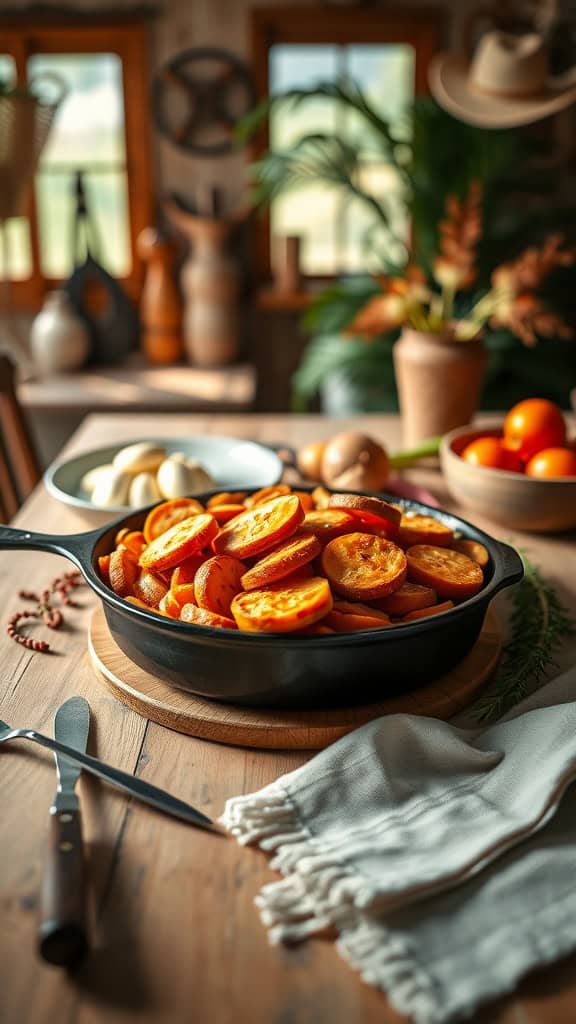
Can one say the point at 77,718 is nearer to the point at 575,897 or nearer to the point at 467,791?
the point at 467,791

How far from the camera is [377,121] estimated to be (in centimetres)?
366

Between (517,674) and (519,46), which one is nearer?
(517,674)

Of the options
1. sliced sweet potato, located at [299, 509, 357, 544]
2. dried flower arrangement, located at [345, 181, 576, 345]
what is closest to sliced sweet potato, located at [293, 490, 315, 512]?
sliced sweet potato, located at [299, 509, 357, 544]

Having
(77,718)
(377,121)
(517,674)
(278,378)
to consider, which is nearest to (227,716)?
(77,718)

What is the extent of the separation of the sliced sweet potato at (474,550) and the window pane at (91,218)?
3524mm

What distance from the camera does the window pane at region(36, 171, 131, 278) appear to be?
4359 millimetres

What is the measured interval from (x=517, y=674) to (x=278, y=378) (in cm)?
368

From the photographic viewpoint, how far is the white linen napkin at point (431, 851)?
67cm

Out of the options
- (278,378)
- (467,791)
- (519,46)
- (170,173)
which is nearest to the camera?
(467,791)

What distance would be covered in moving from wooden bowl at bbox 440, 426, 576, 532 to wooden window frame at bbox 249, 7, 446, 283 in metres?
3.14

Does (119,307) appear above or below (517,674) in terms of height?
below

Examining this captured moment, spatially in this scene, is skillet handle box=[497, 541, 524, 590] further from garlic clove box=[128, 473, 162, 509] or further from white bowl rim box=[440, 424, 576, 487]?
garlic clove box=[128, 473, 162, 509]

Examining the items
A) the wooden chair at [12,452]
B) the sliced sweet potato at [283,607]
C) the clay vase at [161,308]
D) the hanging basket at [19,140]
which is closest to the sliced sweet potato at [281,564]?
the sliced sweet potato at [283,607]

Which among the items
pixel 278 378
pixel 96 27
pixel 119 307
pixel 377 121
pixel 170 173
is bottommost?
pixel 278 378
